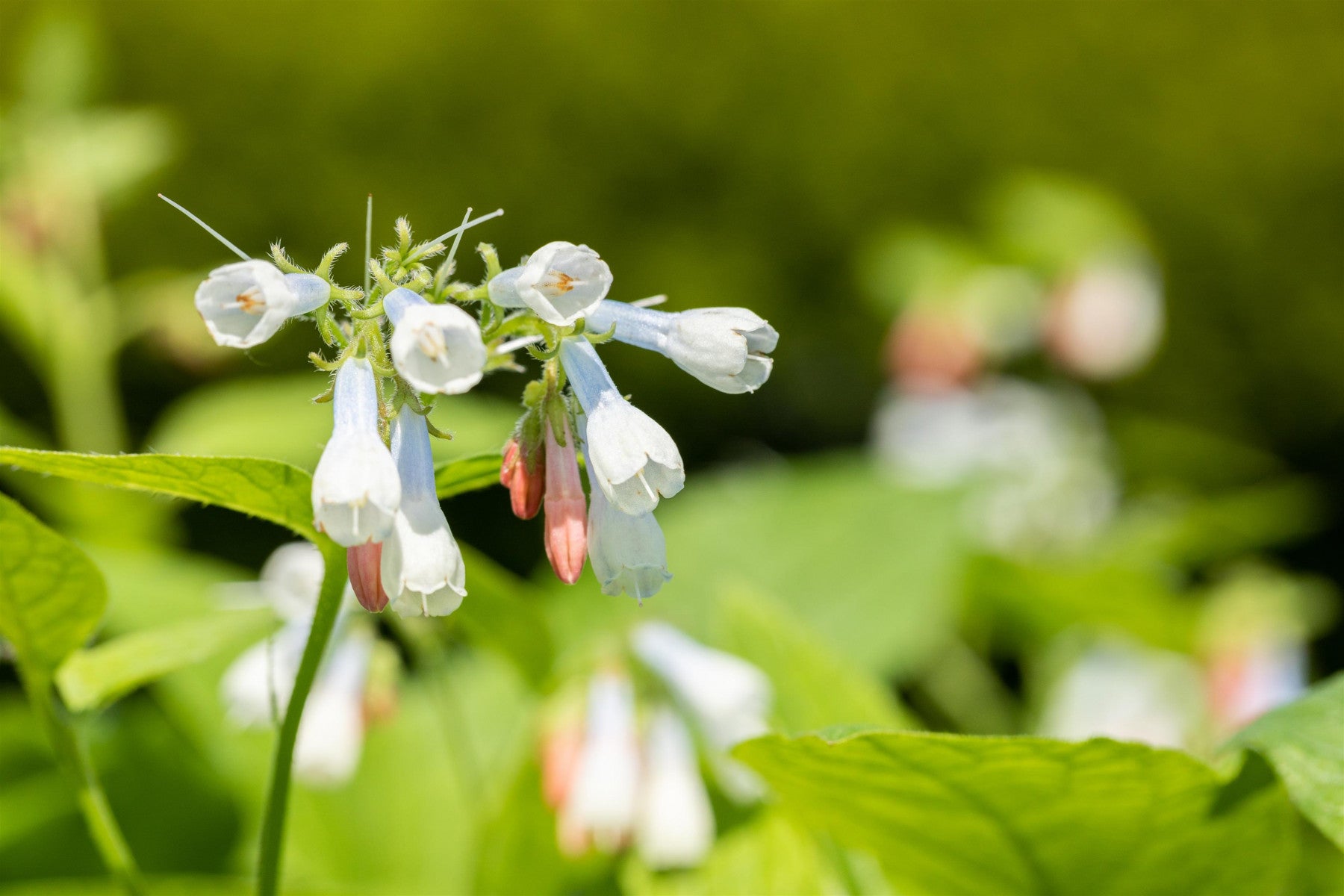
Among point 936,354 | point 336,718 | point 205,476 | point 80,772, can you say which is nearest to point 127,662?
point 80,772

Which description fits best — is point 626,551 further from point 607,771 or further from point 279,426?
point 279,426

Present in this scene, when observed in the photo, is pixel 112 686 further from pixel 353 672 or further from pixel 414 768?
pixel 414 768

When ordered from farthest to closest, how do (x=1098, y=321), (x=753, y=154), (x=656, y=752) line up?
(x=753, y=154), (x=1098, y=321), (x=656, y=752)

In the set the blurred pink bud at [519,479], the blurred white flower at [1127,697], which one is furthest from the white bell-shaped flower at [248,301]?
the blurred white flower at [1127,697]

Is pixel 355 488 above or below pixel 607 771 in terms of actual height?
above

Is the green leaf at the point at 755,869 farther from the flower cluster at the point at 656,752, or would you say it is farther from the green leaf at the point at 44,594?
the green leaf at the point at 44,594

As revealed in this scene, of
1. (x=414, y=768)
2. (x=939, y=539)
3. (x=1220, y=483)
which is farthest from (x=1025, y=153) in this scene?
(x=414, y=768)
